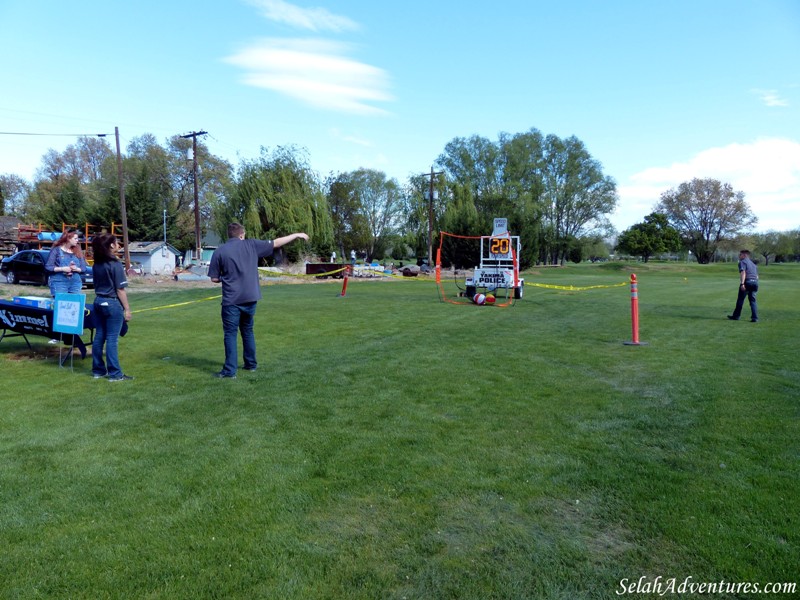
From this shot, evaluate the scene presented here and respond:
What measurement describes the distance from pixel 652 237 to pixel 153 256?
6261 centimetres

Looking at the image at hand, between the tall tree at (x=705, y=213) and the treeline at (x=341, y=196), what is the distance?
14.7 m

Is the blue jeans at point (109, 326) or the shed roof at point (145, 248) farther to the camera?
the shed roof at point (145, 248)

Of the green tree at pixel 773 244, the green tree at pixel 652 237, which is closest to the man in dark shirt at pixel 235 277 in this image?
the green tree at pixel 652 237

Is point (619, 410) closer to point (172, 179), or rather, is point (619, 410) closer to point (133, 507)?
point (133, 507)

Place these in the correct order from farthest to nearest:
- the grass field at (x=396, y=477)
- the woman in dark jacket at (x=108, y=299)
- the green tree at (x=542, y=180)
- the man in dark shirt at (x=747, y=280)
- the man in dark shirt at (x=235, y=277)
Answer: the green tree at (x=542, y=180) < the man in dark shirt at (x=747, y=280) < the man in dark shirt at (x=235, y=277) < the woman in dark jacket at (x=108, y=299) < the grass field at (x=396, y=477)

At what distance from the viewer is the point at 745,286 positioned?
1367 centimetres

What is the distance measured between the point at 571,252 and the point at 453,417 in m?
77.7

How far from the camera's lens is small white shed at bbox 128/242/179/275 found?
43.9 m

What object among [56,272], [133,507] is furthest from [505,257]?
[133,507]

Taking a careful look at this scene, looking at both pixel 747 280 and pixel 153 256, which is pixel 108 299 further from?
pixel 153 256

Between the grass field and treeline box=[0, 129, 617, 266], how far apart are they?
3623 cm

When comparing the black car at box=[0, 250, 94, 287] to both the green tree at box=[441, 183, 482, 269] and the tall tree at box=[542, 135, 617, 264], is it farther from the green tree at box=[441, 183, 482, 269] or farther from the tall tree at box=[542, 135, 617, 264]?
the tall tree at box=[542, 135, 617, 264]

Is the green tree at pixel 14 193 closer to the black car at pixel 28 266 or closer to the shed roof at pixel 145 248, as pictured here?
the shed roof at pixel 145 248

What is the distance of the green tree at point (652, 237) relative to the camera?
73.7 metres
